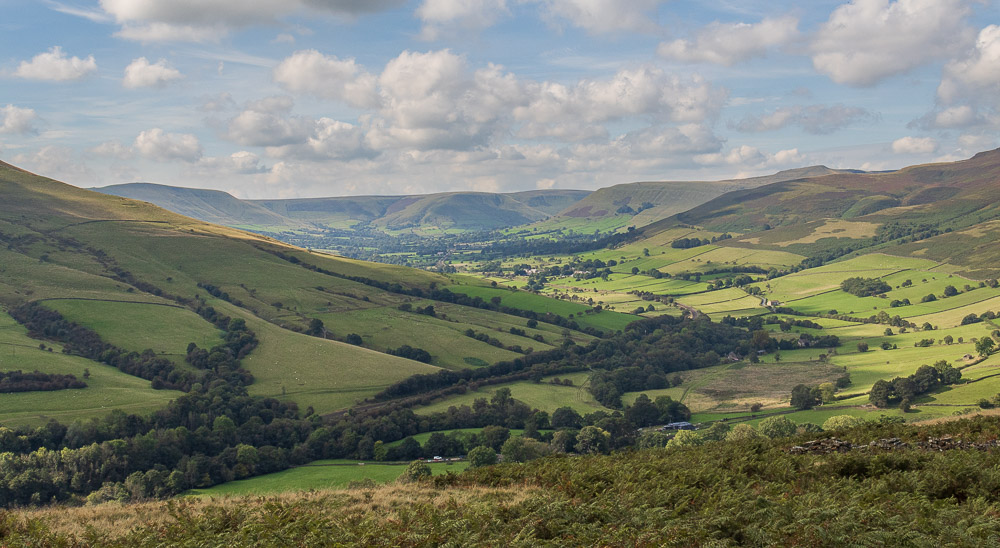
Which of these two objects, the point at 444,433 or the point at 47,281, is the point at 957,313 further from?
the point at 47,281

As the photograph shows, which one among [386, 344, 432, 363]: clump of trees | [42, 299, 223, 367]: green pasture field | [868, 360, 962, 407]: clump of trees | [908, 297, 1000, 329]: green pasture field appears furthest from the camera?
[908, 297, 1000, 329]: green pasture field

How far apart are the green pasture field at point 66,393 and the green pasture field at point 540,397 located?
46.5 meters

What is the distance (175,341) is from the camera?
130m

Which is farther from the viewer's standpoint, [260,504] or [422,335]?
[422,335]

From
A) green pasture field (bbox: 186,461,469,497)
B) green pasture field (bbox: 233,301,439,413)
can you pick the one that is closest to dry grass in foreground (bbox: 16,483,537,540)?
green pasture field (bbox: 186,461,469,497)

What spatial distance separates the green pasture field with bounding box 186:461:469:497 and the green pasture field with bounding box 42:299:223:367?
56663 millimetres

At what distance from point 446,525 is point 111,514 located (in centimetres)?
1543

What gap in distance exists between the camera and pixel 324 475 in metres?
73.6

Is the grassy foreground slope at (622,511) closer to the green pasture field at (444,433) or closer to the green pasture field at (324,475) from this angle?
the green pasture field at (324,475)

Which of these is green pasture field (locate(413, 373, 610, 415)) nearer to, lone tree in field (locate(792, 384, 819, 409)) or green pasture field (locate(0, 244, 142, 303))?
lone tree in field (locate(792, 384, 819, 409))

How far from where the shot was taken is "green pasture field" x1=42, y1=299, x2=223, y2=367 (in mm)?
125875

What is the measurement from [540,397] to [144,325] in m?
93.8

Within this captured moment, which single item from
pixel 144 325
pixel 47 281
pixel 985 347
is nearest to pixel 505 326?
pixel 144 325

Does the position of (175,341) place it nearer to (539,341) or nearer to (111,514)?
(539,341)
